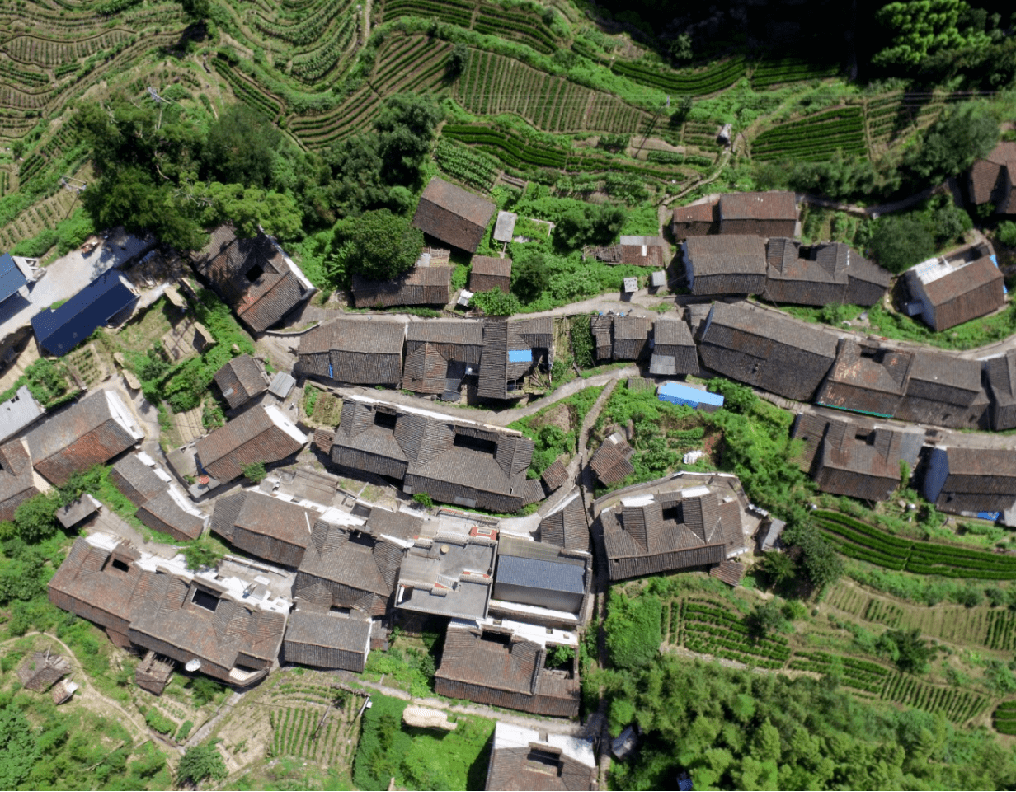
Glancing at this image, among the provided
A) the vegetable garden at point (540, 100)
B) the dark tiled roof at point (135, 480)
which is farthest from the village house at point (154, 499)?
the vegetable garden at point (540, 100)

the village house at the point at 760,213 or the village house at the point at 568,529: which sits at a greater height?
the village house at the point at 760,213

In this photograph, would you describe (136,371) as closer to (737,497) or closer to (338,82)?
(338,82)

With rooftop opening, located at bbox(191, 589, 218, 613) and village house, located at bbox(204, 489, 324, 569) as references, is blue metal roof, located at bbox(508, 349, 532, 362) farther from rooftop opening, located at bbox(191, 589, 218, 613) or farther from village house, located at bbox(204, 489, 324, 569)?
rooftop opening, located at bbox(191, 589, 218, 613)

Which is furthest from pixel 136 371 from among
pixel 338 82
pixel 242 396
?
pixel 338 82

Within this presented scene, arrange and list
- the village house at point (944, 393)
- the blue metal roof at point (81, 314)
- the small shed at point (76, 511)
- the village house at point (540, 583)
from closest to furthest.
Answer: the village house at point (540, 583) → the small shed at point (76, 511) → the village house at point (944, 393) → the blue metal roof at point (81, 314)

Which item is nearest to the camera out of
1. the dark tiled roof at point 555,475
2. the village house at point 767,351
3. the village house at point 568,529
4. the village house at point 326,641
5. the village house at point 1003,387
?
the village house at point 326,641

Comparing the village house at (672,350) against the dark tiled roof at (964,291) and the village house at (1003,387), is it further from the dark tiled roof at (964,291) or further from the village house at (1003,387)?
the village house at (1003,387)

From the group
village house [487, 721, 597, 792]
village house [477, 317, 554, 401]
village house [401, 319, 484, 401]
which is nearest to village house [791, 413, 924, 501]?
village house [477, 317, 554, 401]

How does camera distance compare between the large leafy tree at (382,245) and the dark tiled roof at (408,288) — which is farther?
the dark tiled roof at (408,288)
